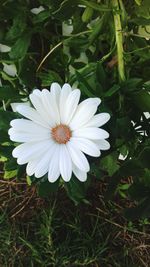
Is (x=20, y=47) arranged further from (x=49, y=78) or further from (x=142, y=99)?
(x=142, y=99)

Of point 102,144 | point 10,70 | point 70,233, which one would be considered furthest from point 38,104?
point 70,233

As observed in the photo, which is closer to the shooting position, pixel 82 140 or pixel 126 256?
pixel 82 140

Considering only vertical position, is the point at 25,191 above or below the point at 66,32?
below

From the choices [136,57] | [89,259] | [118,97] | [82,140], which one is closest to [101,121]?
[82,140]

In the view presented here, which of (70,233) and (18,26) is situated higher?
(18,26)

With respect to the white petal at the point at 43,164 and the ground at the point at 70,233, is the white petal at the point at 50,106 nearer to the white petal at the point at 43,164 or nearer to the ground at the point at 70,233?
the white petal at the point at 43,164

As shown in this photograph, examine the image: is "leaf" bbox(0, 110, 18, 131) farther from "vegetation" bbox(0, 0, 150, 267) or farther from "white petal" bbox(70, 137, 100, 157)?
"white petal" bbox(70, 137, 100, 157)

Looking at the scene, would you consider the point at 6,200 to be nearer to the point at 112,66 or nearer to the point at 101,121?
the point at 112,66

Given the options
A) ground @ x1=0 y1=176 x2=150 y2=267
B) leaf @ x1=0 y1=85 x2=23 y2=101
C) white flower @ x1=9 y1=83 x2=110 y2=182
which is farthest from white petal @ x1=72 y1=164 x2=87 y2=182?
ground @ x1=0 y1=176 x2=150 y2=267
